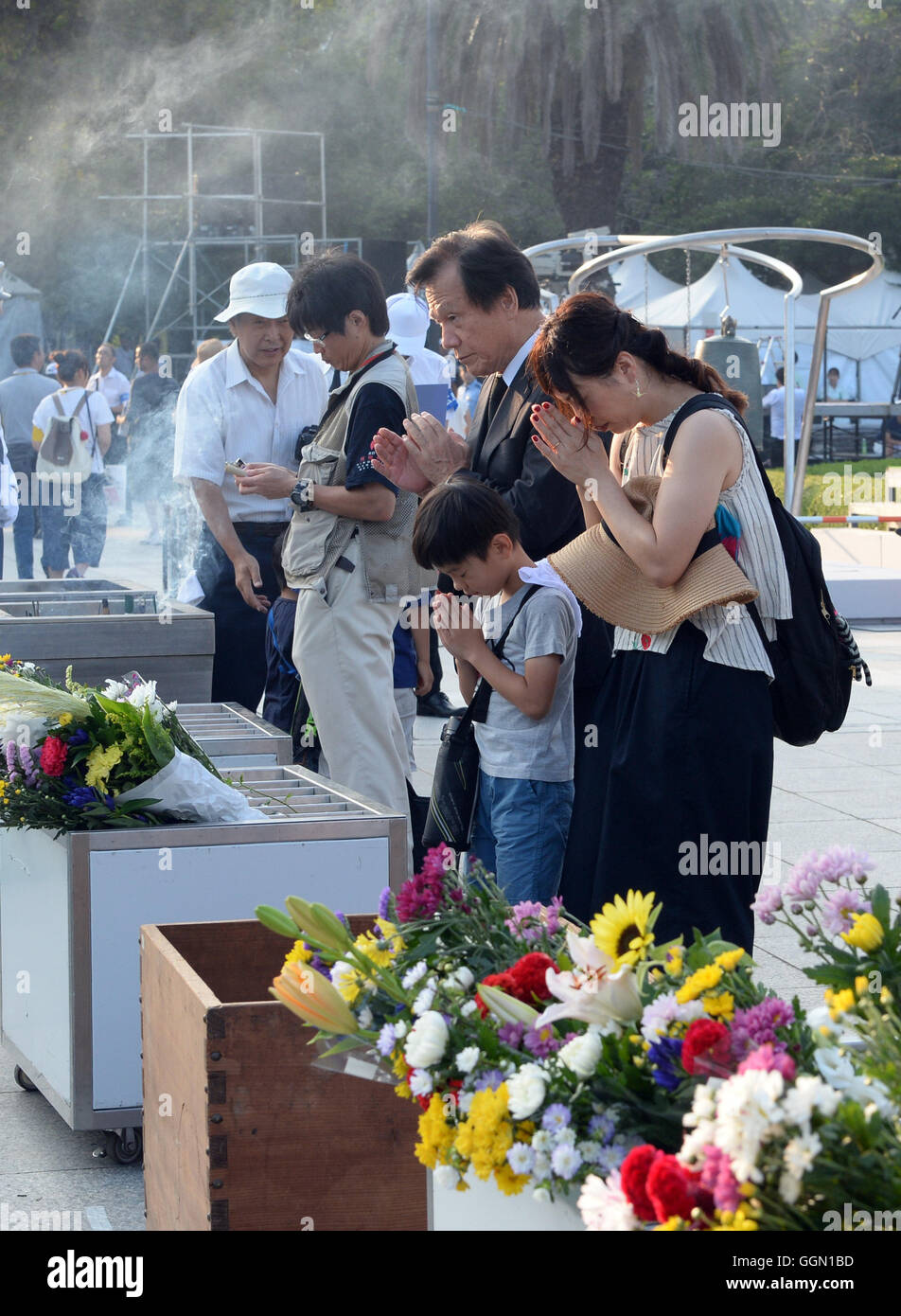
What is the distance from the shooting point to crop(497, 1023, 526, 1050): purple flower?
164 cm

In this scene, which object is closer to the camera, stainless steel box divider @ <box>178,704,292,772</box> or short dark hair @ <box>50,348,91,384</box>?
stainless steel box divider @ <box>178,704,292,772</box>

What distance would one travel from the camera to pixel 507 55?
26.2 metres

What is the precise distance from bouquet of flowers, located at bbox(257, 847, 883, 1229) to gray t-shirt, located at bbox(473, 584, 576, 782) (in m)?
1.60

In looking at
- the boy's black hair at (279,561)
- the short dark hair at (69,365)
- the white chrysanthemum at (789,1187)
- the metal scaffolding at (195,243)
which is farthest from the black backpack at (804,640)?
the metal scaffolding at (195,243)

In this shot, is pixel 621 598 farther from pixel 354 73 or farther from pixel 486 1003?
pixel 354 73

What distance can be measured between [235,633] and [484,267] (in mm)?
2022

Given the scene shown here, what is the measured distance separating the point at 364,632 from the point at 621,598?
5.21 ft

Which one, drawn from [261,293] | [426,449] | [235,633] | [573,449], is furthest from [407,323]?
[573,449]

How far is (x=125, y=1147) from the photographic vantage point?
3.34m

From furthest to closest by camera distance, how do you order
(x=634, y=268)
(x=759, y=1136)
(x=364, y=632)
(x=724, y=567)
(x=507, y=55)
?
(x=634, y=268), (x=507, y=55), (x=364, y=632), (x=724, y=567), (x=759, y=1136)

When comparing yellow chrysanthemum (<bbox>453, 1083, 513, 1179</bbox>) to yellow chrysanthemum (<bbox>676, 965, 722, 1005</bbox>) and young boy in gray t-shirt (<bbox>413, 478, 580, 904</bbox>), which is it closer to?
yellow chrysanthemum (<bbox>676, 965, 722, 1005</bbox>)

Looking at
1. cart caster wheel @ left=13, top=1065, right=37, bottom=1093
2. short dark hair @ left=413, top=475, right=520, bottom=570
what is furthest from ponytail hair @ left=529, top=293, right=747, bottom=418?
cart caster wheel @ left=13, top=1065, right=37, bottom=1093

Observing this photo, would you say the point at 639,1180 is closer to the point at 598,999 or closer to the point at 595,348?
Result: the point at 598,999
